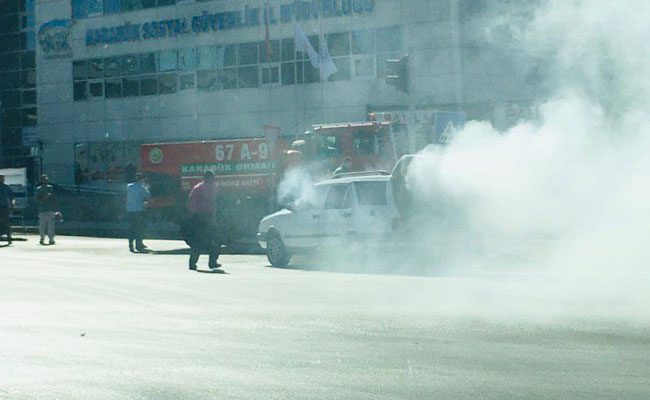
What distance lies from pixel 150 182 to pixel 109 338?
19.4 m

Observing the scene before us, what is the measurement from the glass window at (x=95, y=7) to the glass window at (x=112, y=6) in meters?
0.23

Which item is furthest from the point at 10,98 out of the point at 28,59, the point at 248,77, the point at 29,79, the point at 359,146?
the point at 359,146

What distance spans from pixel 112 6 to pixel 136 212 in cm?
2793

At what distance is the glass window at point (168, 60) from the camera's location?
5047 cm

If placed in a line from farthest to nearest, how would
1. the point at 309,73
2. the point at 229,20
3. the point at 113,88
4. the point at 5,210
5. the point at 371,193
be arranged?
the point at 113,88
the point at 229,20
the point at 309,73
the point at 5,210
the point at 371,193

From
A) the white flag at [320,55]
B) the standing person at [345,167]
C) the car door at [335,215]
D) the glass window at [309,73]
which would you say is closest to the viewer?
the car door at [335,215]

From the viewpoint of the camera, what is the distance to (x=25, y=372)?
30.3 ft

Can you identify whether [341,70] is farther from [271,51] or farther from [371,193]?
[371,193]

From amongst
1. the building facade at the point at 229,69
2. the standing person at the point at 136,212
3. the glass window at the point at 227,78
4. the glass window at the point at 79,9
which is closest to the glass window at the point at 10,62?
the building facade at the point at 229,69

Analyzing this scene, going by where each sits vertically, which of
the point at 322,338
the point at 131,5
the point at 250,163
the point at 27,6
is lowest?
the point at 322,338

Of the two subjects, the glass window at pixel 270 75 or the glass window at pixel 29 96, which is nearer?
the glass window at pixel 270 75

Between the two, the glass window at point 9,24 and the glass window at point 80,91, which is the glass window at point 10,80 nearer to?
the glass window at point 9,24

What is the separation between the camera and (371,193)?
64.3 feet

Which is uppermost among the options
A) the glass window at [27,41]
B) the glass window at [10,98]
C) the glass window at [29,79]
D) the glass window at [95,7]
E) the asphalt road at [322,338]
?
the glass window at [95,7]
